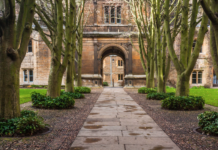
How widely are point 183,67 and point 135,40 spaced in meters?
16.9

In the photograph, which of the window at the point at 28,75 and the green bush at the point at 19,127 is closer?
the green bush at the point at 19,127

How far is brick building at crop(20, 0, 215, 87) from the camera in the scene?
2434 cm

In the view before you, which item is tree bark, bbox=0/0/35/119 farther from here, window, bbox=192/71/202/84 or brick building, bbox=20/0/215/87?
window, bbox=192/71/202/84

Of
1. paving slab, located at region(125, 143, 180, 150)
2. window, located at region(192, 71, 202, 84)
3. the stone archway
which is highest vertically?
the stone archway

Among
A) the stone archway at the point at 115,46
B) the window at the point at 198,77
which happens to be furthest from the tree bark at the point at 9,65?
the window at the point at 198,77

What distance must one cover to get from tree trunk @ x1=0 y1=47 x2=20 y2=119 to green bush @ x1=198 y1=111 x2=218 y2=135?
432cm

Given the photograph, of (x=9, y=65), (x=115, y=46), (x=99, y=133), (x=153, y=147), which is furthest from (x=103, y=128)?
(x=115, y=46)

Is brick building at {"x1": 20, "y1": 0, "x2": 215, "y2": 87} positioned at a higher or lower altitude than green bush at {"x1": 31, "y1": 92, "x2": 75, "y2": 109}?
higher

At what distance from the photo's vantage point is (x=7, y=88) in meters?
4.52

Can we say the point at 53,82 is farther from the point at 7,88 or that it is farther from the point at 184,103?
the point at 184,103

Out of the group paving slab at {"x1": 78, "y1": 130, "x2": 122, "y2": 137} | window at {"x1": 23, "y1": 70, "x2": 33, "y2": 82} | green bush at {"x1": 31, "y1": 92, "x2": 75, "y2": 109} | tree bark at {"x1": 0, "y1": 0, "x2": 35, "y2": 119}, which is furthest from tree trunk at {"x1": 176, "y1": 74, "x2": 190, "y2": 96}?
window at {"x1": 23, "y1": 70, "x2": 33, "y2": 82}

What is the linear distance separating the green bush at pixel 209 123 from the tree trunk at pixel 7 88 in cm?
432

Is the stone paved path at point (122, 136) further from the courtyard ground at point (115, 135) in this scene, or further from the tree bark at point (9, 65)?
the tree bark at point (9, 65)

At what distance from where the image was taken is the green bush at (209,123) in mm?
4225
